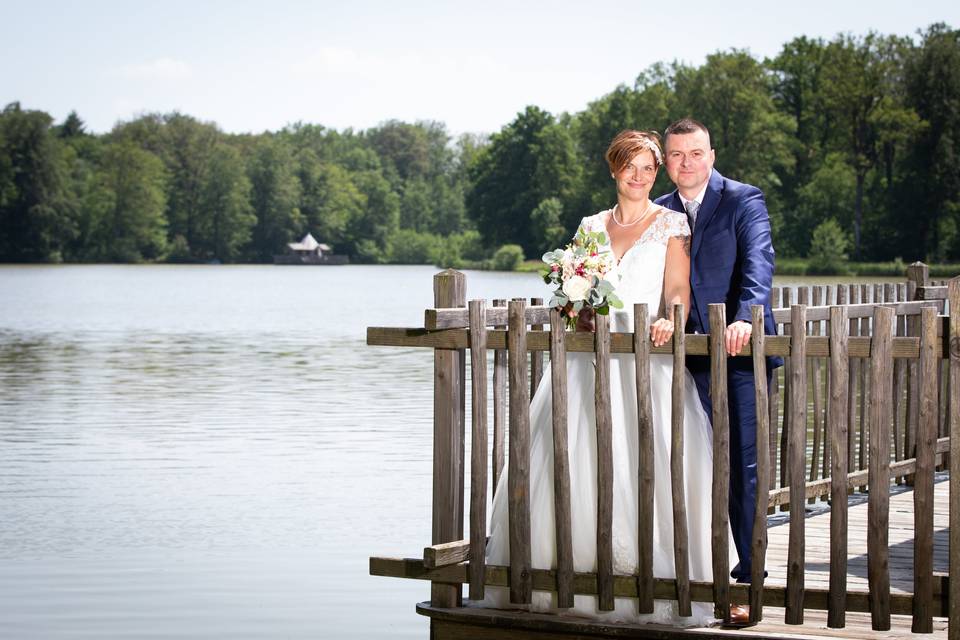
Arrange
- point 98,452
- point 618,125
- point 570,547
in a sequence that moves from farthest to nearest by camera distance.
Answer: point 618,125 < point 98,452 < point 570,547

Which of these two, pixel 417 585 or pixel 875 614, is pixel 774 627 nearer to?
pixel 875 614

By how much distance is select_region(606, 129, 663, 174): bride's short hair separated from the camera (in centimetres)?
624

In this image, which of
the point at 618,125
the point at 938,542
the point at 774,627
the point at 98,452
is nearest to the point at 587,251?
the point at 774,627

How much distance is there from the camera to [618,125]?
346 feet

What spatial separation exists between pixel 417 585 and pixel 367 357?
21.1 meters

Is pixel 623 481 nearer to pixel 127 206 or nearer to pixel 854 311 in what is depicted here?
pixel 854 311

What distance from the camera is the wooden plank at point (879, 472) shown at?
221 inches

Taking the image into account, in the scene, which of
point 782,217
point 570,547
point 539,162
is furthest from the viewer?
point 539,162

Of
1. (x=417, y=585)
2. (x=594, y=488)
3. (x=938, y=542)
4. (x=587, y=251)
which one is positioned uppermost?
(x=587, y=251)

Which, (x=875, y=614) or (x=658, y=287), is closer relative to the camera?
(x=875, y=614)

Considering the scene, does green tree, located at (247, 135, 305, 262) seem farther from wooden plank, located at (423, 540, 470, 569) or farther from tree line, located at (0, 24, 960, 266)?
wooden plank, located at (423, 540, 470, 569)

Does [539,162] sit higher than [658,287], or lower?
higher

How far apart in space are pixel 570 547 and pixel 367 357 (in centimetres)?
2633

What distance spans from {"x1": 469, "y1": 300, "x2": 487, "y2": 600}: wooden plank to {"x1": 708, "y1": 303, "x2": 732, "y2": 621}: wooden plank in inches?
39.3
